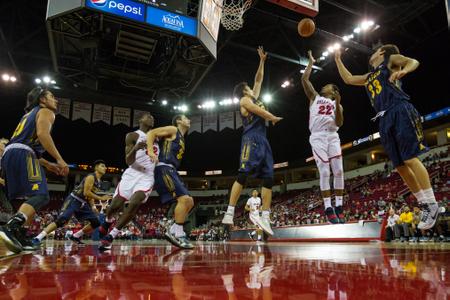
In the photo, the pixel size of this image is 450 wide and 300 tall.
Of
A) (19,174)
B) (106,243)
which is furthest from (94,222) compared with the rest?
(19,174)

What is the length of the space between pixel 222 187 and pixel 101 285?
3560cm

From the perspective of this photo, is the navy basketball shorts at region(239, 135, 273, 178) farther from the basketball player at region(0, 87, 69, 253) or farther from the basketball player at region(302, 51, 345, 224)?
the basketball player at region(0, 87, 69, 253)

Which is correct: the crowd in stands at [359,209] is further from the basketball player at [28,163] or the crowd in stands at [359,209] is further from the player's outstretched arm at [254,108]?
the basketball player at [28,163]

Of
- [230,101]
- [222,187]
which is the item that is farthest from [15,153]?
[222,187]

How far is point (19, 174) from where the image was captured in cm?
331

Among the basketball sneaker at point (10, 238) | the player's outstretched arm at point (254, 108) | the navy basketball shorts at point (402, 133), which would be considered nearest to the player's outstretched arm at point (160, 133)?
the player's outstretched arm at point (254, 108)

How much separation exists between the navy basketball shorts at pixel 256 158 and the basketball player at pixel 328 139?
82cm

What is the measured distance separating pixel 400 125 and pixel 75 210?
19.8ft

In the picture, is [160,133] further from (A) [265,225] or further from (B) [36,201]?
(A) [265,225]

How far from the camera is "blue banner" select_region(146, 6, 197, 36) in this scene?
8.26m

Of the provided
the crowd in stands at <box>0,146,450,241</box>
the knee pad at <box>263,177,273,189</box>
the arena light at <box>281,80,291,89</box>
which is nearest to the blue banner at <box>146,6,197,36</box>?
the knee pad at <box>263,177,273,189</box>

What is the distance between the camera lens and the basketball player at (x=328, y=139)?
16.7 ft

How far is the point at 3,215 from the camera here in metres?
19.5

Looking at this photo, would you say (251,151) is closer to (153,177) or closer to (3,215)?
(153,177)
